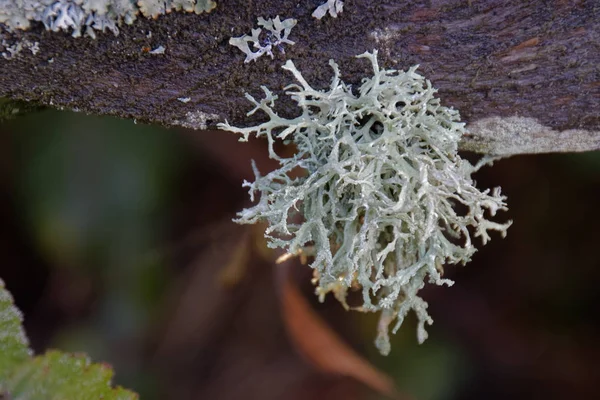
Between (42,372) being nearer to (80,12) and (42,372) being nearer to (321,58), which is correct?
(80,12)

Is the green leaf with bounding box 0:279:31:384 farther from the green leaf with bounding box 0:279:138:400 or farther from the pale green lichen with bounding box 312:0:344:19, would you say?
the pale green lichen with bounding box 312:0:344:19

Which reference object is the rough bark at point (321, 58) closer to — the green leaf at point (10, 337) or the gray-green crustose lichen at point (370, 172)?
the gray-green crustose lichen at point (370, 172)

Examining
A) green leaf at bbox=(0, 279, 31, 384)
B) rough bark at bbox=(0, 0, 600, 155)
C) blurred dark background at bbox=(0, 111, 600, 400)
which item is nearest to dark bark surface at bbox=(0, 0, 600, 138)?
rough bark at bbox=(0, 0, 600, 155)

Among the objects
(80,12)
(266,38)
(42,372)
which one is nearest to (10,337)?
(42,372)

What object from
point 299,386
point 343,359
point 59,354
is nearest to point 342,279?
point 59,354

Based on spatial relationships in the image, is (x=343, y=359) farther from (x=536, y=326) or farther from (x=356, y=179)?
(x=356, y=179)

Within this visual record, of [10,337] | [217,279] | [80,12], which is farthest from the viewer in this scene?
[217,279]
